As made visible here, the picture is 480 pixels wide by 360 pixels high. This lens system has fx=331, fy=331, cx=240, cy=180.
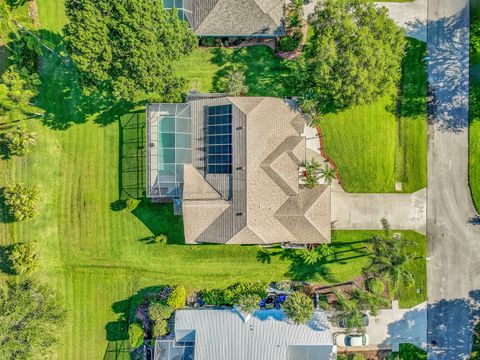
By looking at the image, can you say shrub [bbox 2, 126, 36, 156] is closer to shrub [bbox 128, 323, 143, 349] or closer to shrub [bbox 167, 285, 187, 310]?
A: shrub [bbox 167, 285, 187, 310]

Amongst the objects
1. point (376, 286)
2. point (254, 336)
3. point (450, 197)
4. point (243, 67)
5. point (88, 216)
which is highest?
point (243, 67)

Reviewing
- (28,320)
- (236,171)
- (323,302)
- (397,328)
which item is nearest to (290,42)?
(236,171)

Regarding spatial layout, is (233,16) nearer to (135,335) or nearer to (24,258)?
(24,258)

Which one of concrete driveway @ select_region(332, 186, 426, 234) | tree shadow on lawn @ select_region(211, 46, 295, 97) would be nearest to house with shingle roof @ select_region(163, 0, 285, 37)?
tree shadow on lawn @ select_region(211, 46, 295, 97)

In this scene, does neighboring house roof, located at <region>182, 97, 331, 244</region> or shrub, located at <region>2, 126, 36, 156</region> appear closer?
neighboring house roof, located at <region>182, 97, 331, 244</region>

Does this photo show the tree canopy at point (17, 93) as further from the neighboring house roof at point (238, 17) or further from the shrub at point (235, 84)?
the shrub at point (235, 84)

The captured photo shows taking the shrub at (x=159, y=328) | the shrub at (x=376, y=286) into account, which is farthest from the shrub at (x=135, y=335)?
the shrub at (x=376, y=286)
